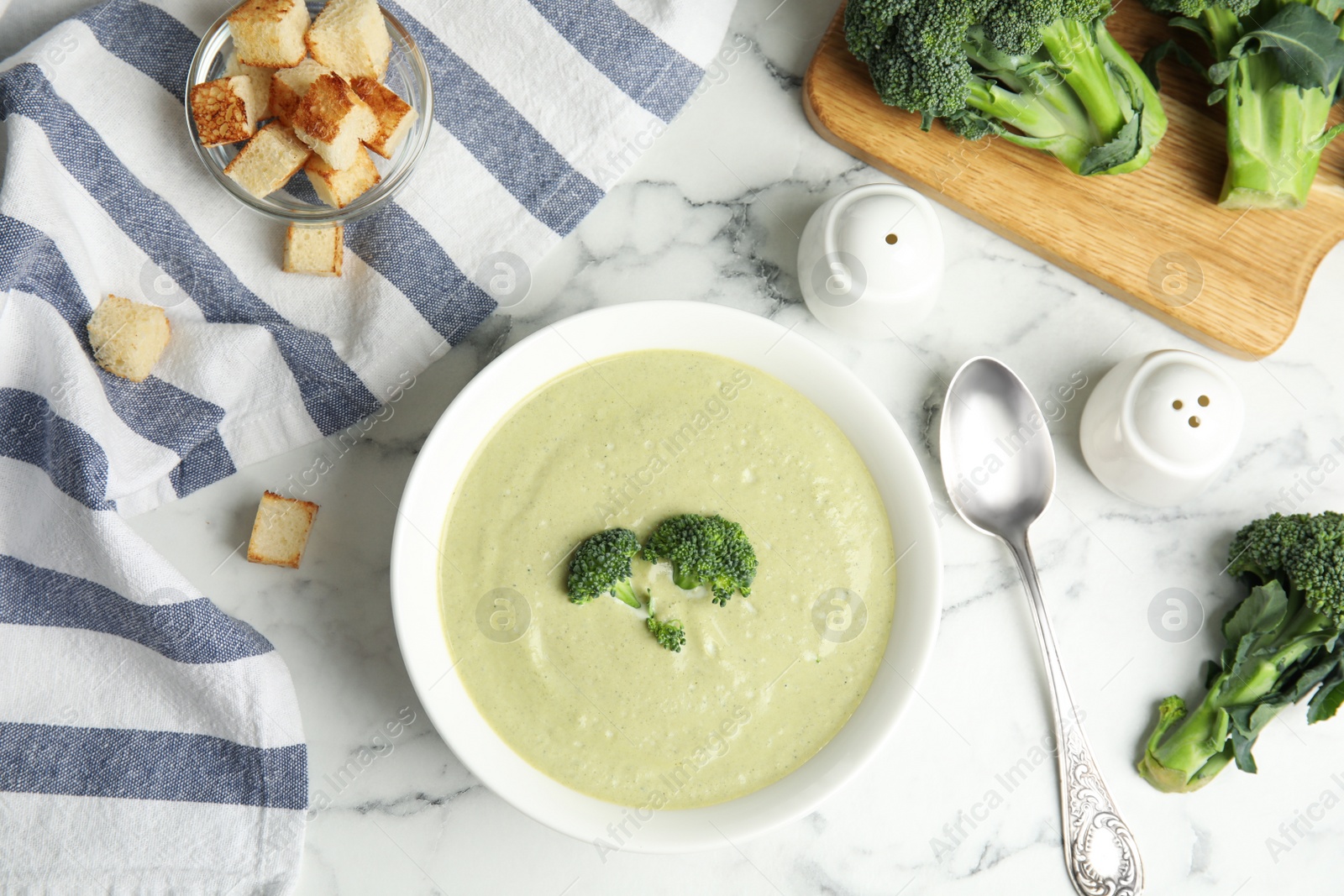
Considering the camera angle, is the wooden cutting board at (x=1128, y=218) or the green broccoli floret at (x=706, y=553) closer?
the green broccoli floret at (x=706, y=553)

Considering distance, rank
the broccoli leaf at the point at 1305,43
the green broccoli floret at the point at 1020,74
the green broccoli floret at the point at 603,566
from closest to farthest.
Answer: the green broccoli floret at the point at 603,566 < the green broccoli floret at the point at 1020,74 < the broccoli leaf at the point at 1305,43

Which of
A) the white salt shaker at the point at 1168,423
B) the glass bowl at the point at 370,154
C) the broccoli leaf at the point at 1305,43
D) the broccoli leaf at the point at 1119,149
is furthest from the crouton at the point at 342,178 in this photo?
the broccoli leaf at the point at 1305,43

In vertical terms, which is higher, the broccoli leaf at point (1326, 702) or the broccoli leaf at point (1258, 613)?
the broccoli leaf at point (1258, 613)

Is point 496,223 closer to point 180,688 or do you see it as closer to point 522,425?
point 522,425

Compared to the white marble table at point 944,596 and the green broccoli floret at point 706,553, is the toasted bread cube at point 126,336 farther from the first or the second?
the green broccoli floret at point 706,553

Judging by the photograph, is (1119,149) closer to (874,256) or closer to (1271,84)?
(1271,84)

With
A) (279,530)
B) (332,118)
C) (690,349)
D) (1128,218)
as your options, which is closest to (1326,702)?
(1128,218)
